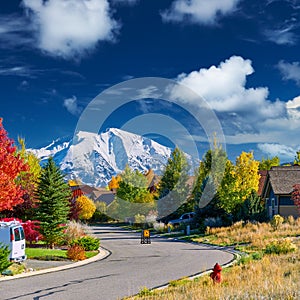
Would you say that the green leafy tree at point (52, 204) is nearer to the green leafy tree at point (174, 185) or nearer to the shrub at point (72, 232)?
the shrub at point (72, 232)

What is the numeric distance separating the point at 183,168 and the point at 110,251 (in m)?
28.5

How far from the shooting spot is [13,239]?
19.3m

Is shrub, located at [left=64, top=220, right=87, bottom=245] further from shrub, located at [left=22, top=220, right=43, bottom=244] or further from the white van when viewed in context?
the white van

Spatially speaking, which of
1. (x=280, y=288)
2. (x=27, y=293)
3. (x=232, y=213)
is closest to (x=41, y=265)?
(x=27, y=293)

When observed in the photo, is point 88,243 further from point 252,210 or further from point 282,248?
point 252,210

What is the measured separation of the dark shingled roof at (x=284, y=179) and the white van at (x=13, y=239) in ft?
97.7

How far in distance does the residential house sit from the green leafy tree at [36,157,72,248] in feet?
75.0

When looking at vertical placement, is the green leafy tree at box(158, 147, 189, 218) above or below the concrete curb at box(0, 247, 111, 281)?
above

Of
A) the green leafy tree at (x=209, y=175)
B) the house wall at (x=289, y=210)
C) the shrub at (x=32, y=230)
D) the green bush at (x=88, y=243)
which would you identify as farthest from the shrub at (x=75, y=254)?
the house wall at (x=289, y=210)

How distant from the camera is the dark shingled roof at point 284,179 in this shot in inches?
1729

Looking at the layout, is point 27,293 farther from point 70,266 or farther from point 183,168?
point 183,168

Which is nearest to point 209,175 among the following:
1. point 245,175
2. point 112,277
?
point 245,175

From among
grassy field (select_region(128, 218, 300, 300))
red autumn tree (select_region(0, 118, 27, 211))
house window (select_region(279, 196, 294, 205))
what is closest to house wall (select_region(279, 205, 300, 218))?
house window (select_region(279, 196, 294, 205))

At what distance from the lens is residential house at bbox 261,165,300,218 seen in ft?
143
